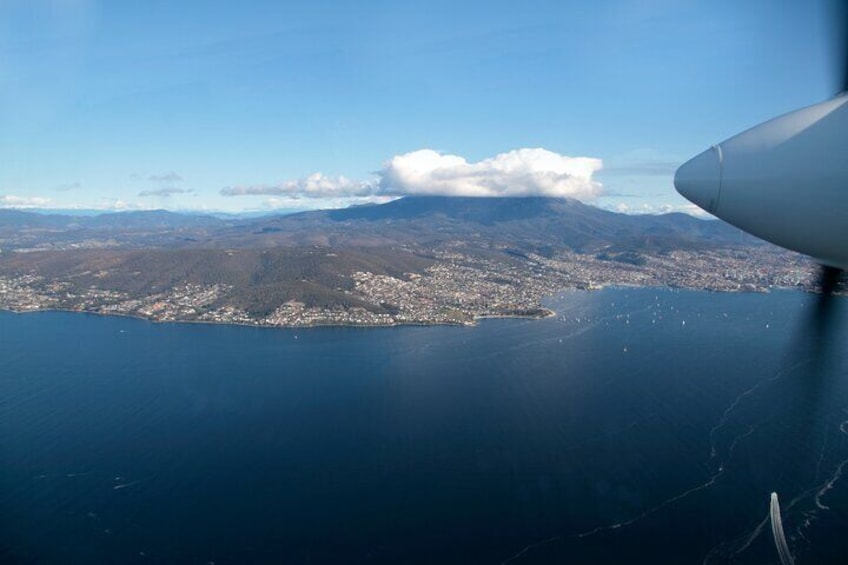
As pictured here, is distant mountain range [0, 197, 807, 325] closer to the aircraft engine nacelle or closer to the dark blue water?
the dark blue water

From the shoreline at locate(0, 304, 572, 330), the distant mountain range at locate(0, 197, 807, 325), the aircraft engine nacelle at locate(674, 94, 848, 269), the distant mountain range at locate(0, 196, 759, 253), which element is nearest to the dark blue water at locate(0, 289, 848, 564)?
the shoreline at locate(0, 304, 572, 330)

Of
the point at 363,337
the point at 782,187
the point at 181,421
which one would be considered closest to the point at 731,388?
the point at 363,337

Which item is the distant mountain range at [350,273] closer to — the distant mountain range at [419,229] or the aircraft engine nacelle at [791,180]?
the distant mountain range at [419,229]

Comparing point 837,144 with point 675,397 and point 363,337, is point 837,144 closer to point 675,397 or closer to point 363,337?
point 675,397

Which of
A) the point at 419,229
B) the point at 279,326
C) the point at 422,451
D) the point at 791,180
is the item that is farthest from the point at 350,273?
the point at 419,229

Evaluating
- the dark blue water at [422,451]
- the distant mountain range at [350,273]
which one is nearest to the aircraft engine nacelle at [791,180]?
the dark blue water at [422,451]

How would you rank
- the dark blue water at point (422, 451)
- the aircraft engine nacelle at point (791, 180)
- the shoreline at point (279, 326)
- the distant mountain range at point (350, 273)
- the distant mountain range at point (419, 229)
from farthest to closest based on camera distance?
the distant mountain range at point (419, 229) < the distant mountain range at point (350, 273) < the shoreline at point (279, 326) < the dark blue water at point (422, 451) < the aircraft engine nacelle at point (791, 180)

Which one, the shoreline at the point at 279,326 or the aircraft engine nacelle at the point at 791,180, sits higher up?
the aircraft engine nacelle at the point at 791,180
